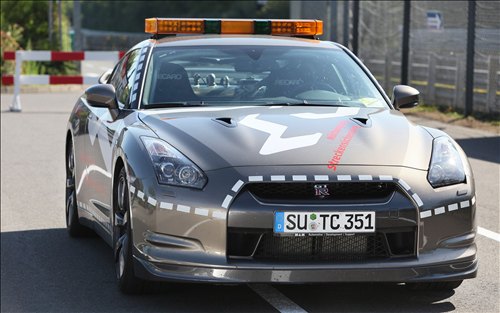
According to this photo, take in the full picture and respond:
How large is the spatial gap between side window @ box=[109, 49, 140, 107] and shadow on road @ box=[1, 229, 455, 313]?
3.56 feet

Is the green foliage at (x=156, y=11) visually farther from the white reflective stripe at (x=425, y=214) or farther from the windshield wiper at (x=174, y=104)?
the white reflective stripe at (x=425, y=214)

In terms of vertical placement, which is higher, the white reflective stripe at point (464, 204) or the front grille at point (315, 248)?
the white reflective stripe at point (464, 204)

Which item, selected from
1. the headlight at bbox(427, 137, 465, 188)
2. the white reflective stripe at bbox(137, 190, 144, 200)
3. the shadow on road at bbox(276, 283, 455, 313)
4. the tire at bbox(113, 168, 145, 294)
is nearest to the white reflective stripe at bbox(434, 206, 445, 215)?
the headlight at bbox(427, 137, 465, 188)

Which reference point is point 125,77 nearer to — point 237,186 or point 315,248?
point 237,186

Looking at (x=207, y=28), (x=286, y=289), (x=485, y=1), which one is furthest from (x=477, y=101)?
(x=286, y=289)

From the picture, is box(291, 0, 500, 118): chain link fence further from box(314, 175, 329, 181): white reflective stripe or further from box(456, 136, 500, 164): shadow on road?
box(314, 175, 329, 181): white reflective stripe

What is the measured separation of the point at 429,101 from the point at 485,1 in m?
3.02

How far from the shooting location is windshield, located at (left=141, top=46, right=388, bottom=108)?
7598 mm

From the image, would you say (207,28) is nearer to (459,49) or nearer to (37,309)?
(37,309)

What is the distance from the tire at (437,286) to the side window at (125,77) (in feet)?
6.99

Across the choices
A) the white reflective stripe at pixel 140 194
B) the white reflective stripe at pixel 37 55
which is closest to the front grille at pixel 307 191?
the white reflective stripe at pixel 140 194

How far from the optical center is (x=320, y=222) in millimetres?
6035

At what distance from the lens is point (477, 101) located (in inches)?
758

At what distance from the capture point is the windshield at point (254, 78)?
24.9 ft
